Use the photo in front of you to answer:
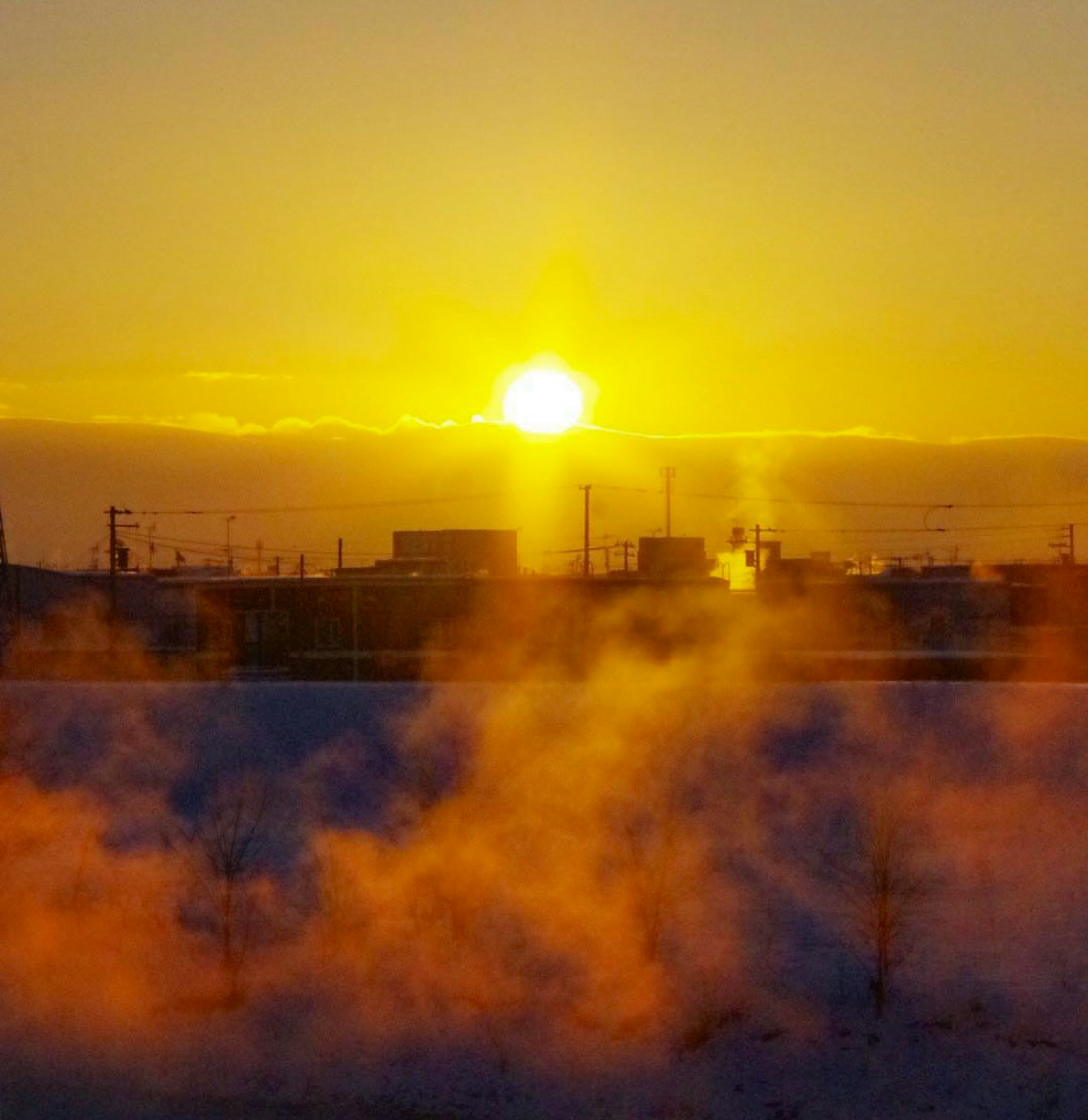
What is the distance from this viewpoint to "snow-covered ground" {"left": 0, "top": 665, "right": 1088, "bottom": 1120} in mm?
12469

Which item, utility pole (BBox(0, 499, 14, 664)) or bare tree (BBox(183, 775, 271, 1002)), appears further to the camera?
utility pole (BBox(0, 499, 14, 664))

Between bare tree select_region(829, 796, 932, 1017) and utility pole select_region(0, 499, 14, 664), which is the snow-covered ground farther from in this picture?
utility pole select_region(0, 499, 14, 664)

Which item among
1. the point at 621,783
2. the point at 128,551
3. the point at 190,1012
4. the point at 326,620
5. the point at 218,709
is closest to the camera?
the point at 190,1012

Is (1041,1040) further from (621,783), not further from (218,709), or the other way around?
(218,709)

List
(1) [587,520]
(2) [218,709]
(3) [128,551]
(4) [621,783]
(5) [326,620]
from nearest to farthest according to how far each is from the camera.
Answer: (4) [621,783] → (2) [218,709] → (5) [326,620] → (1) [587,520] → (3) [128,551]

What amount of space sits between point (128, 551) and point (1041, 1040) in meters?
42.2

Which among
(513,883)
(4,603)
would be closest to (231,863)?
(513,883)

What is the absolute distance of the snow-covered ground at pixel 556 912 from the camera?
12469mm

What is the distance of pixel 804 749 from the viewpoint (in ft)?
70.3

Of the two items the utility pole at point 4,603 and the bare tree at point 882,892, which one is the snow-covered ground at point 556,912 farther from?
the utility pole at point 4,603

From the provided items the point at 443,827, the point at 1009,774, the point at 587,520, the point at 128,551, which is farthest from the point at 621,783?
the point at 128,551

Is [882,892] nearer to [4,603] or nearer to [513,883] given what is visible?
[513,883]

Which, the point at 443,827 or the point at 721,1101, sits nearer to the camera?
the point at 721,1101

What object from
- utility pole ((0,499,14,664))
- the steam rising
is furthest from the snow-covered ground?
utility pole ((0,499,14,664))
